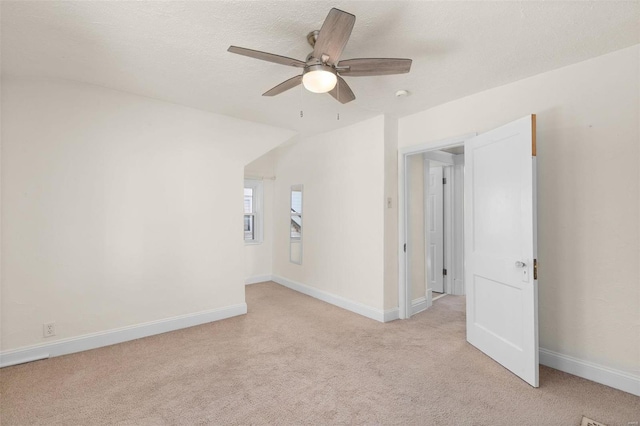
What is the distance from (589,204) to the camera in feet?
7.59

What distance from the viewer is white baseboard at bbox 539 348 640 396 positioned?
2.13 metres

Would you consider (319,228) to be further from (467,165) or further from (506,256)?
(506,256)

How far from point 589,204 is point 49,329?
4.68m

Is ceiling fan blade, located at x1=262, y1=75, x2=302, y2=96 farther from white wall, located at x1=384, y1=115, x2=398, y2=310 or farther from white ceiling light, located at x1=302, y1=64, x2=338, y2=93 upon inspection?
white wall, located at x1=384, y1=115, x2=398, y2=310

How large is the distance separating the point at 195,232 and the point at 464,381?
3.05 m

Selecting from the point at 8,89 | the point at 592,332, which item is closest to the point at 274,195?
the point at 8,89

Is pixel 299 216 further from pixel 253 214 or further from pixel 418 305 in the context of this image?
pixel 418 305

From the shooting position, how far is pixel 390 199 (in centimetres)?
365

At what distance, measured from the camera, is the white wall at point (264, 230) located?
552 cm

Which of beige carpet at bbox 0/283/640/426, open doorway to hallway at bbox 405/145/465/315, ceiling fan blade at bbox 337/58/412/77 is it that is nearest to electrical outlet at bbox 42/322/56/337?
beige carpet at bbox 0/283/640/426

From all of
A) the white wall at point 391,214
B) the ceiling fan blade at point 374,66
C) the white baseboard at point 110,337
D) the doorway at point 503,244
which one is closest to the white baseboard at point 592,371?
the doorway at point 503,244

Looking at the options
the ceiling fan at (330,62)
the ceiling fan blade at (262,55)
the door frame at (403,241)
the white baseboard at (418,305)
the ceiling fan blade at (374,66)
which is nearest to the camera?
the ceiling fan at (330,62)

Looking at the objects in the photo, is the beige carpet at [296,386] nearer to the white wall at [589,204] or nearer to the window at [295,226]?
the white wall at [589,204]

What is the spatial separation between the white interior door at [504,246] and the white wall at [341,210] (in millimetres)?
1034
